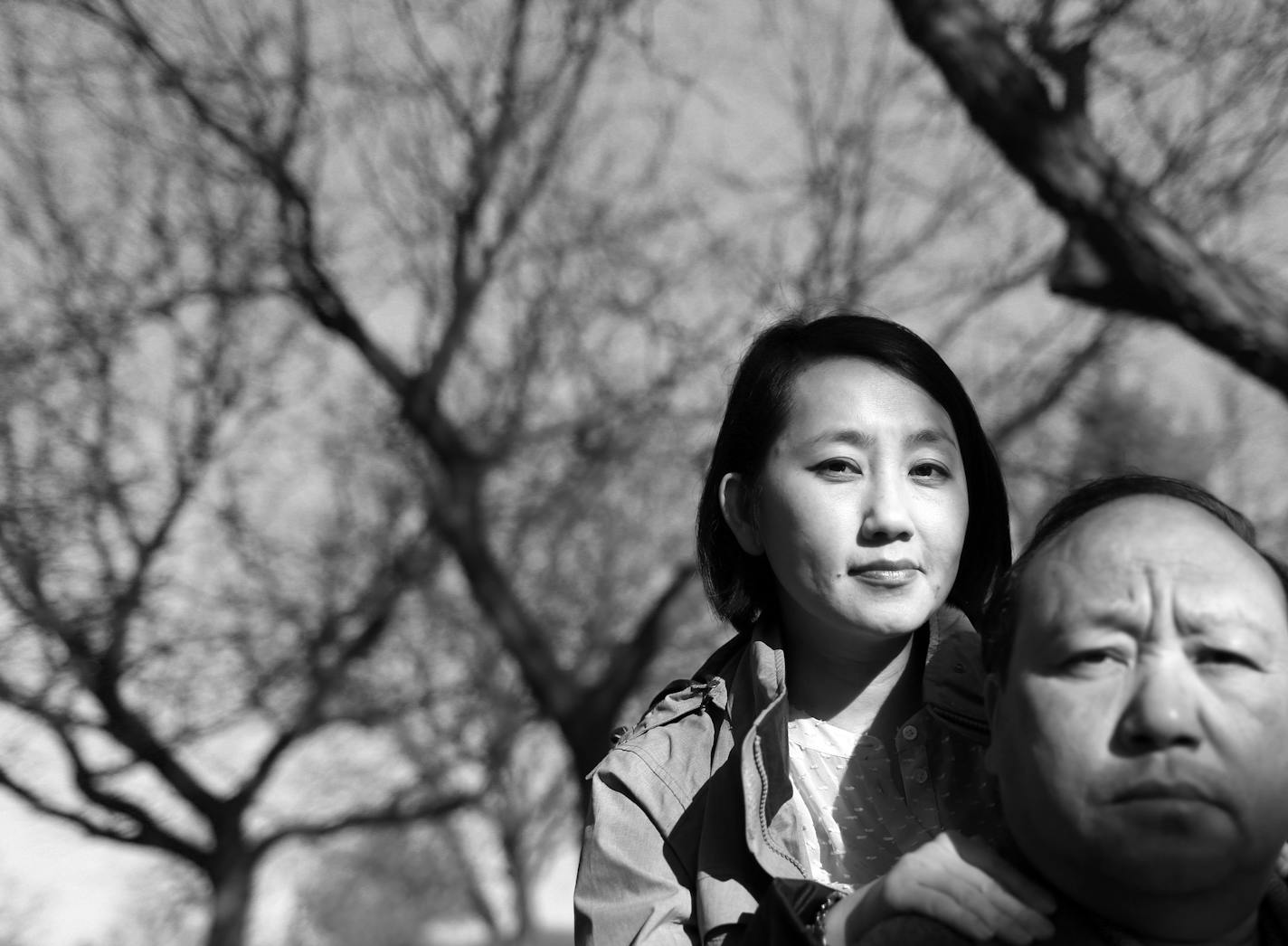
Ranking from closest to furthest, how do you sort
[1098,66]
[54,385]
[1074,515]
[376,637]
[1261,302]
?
1. [1074,515]
2. [1261,302]
3. [1098,66]
4. [54,385]
5. [376,637]

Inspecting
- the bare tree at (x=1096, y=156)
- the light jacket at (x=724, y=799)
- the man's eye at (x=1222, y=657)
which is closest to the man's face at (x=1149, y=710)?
the man's eye at (x=1222, y=657)

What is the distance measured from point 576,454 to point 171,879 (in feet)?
11.1

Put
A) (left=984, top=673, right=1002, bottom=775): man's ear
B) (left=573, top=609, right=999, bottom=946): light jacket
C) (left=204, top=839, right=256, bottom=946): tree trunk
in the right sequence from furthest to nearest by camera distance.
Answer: (left=204, top=839, right=256, bottom=946): tree trunk < (left=573, top=609, right=999, bottom=946): light jacket < (left=984, top=673, right=1002, bottom=775): man's ear

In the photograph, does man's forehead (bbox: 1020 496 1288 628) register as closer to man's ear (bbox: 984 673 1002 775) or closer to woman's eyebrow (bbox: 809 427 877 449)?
man's ear (bbox: 984 673 1002 775)

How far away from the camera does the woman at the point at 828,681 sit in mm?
1508

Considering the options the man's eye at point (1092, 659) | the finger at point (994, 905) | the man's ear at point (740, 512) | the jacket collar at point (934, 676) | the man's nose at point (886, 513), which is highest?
the man's ear at point (740, 512)

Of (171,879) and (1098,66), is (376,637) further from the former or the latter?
(1098,66)

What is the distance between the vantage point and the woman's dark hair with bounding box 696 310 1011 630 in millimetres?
1713

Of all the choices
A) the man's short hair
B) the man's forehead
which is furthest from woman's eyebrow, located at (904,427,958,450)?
the man's forehead

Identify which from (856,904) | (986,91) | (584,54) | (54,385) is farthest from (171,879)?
(856,904)

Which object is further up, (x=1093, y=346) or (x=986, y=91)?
(x=1093, y=346)

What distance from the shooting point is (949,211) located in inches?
305

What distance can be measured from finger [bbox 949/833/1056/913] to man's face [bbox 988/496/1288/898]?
2 centimetres

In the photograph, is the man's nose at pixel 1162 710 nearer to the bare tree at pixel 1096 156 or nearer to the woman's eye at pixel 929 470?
the woman's eye at pixel 929 470
